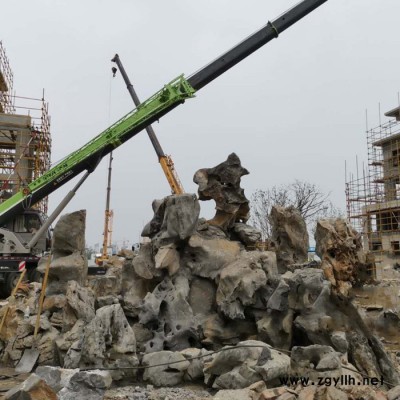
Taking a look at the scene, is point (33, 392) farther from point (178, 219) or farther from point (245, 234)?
point (245, 234)

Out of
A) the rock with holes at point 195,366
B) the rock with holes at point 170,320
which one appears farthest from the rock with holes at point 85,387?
the rock with holes at point 170,320

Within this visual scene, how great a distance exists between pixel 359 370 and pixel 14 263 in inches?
398

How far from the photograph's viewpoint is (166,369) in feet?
19.3

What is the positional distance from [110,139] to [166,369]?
26.8ft

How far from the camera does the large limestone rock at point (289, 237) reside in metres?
10.1

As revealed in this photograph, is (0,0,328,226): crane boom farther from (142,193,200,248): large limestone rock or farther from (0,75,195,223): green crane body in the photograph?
(142,193,200,248): large limestone rock

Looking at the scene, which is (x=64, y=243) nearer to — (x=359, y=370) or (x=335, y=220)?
(x=335, y=220)

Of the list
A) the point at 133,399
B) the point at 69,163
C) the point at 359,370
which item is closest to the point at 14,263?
the point at 69,163

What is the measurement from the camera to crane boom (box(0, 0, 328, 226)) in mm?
12641

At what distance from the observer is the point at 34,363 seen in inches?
263

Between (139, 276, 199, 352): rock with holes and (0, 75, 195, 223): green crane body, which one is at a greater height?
(0, 75, 195, 223): green crane body

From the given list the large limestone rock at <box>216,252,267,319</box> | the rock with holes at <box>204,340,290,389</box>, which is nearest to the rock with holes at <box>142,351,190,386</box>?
the rock with holes at <box>204,340,290,389</box>

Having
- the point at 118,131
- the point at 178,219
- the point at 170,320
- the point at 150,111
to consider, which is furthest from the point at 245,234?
the point at 118,131

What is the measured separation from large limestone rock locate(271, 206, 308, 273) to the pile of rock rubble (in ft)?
3.79
